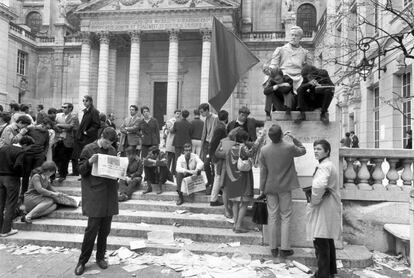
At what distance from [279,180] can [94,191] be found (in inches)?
114

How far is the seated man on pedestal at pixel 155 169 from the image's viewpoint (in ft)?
28.5

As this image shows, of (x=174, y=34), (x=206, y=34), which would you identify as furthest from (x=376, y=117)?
(x=174, y=34)

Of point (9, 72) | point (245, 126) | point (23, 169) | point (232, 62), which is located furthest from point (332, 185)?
point (9, 72)

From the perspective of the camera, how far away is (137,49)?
31578 millimetres

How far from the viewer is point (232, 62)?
7.80 m

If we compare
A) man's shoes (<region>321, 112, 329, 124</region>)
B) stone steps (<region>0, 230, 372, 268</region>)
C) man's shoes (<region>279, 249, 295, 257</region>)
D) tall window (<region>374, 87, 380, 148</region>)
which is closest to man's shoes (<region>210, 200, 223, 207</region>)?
stone steps (<region>0, 230, 372, 268</region>)

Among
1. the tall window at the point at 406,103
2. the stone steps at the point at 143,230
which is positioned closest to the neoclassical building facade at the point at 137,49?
the tall window at the point at 406,103

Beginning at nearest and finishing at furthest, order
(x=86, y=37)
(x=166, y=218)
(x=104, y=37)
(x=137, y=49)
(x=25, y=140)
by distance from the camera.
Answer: (x=25, y=140) < (x=166, y=218) < (x=137, y=49) < (x=104, y=37) < (x=86, y=37)

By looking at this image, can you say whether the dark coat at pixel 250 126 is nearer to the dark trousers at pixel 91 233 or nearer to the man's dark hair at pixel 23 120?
the dark trousers at pixel 91 233

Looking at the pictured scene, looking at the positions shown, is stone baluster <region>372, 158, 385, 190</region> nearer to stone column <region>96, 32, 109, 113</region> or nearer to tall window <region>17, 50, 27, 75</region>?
stone column <region>96, 32, 109, 113</region>

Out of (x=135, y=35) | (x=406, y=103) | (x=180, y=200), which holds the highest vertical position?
(x=135, y=35)

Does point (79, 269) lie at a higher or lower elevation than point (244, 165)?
lower

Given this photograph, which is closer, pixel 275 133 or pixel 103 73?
pixel 275 133

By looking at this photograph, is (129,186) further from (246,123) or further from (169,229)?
(246,123)
